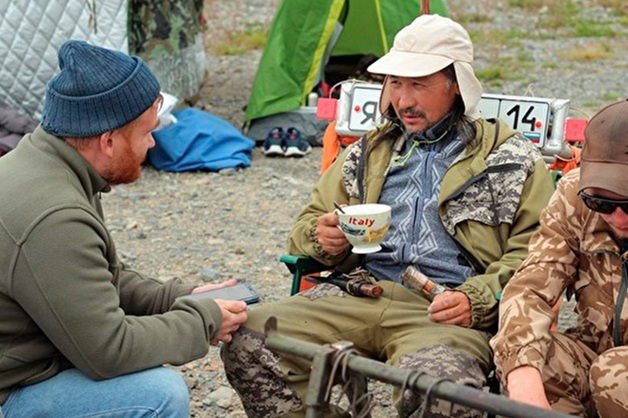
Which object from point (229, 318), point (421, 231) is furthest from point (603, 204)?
point (229, 318)

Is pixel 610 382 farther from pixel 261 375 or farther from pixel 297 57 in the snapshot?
pixel 297 57

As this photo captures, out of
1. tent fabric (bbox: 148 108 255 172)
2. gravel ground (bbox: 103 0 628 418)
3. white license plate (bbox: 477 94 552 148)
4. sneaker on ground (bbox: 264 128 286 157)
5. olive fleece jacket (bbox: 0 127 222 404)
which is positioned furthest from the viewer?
sneaker on ground (bbox: 264 128 286 157)

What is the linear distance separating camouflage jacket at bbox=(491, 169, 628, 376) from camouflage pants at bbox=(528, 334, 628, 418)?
8 centimetres

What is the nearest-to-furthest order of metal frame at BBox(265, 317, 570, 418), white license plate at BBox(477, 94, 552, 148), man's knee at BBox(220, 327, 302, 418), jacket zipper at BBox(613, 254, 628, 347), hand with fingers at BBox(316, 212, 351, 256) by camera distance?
1. metal frame at BBox(265, 317, 570, 418)
2. jacket zipper at BBox(613, 254, 628, 347)
3. man's knee at BBox(220, 327, 302, 418)
4. hand with fingers at BBox(316, 212, 351, 256)
5. white license plate at BBox(477, 94, 552, 148)

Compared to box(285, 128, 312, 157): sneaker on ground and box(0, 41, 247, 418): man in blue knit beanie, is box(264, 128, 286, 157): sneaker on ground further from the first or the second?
box(0, 41, 247, 418): man in blue knit beanie

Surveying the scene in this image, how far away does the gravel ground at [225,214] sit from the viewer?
5.09 meters

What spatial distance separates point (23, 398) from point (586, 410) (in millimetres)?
1609

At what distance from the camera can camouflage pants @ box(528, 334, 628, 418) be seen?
280 cm

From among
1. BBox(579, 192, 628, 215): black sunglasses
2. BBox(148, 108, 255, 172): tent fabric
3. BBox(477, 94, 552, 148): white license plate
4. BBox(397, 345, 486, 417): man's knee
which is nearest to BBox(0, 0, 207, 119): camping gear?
BBox(148, 108, 255, 172): tent fabric

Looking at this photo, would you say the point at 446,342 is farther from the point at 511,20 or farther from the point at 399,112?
the point at 511,20

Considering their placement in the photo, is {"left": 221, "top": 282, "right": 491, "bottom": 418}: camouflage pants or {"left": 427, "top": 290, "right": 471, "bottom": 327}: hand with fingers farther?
{"left": 427, "top": 290, "right": 471, "bottom": 327}: hand with fingers

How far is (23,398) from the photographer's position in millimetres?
2844

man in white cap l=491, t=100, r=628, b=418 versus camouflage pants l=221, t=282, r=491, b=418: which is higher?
man in white cap l=491, t=100, r=628, b=418

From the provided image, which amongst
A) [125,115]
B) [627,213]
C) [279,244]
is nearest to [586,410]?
[627,213]
